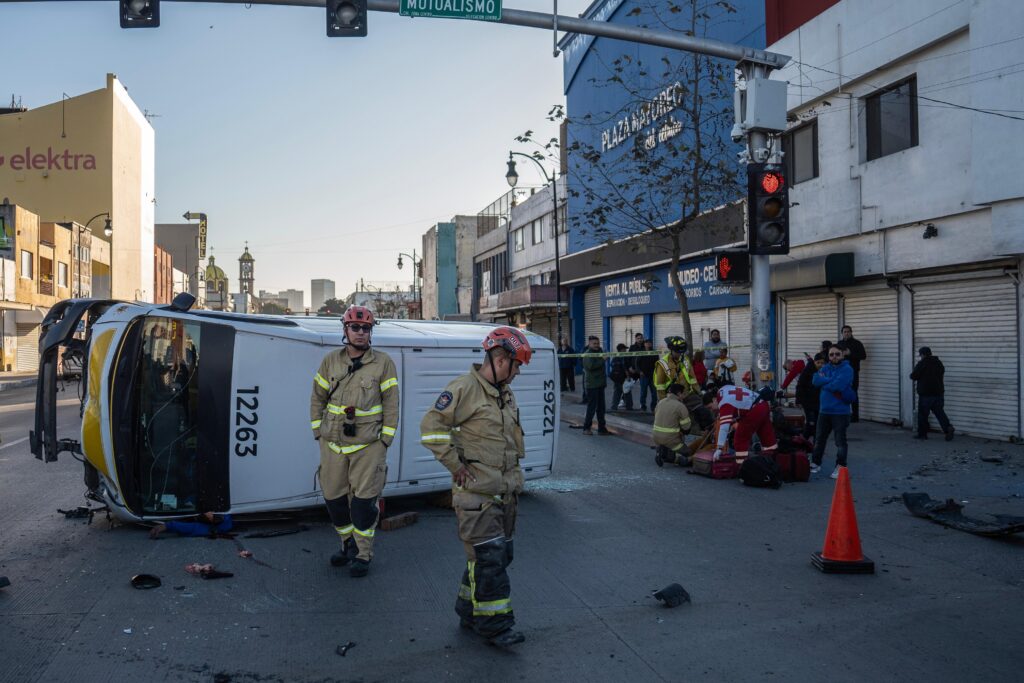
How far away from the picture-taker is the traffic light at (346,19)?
31.4 ft

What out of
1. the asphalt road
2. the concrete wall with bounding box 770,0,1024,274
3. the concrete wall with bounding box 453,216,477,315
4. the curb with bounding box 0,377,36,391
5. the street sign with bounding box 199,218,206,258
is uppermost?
the street sign with bounding box 199,218,206,258

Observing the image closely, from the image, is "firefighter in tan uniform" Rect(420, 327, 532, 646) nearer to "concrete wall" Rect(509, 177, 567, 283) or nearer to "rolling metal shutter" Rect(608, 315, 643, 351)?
"rolling metal shutter" Rect(608, 315, 643, 351)

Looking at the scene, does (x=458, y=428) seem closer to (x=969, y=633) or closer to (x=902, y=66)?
(x=969, y=633)

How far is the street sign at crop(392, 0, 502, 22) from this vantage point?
9.79 metres

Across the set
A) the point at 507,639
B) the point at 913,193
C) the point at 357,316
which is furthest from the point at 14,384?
the point at 507,639

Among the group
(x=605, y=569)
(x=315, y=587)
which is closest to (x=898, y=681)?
(x=605, y=569)

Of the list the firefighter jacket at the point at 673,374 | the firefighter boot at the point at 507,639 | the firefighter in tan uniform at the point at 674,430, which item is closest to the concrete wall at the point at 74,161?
the firefighter jacket at the point at 673,374

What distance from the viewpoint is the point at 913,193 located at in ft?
50.4

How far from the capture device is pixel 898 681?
4355mm

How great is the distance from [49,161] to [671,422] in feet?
212

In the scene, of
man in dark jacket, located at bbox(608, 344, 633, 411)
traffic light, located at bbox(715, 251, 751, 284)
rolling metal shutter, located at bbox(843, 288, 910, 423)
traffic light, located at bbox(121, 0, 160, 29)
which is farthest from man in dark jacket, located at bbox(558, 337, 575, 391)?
traffic light, located at bbox(121, 0, 160, 29)

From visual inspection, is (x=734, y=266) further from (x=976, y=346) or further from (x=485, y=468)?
(x=485, y=468)

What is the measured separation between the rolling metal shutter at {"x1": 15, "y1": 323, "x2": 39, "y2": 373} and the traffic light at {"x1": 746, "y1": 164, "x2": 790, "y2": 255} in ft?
157

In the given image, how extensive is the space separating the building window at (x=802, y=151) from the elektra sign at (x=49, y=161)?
59.0 metres
